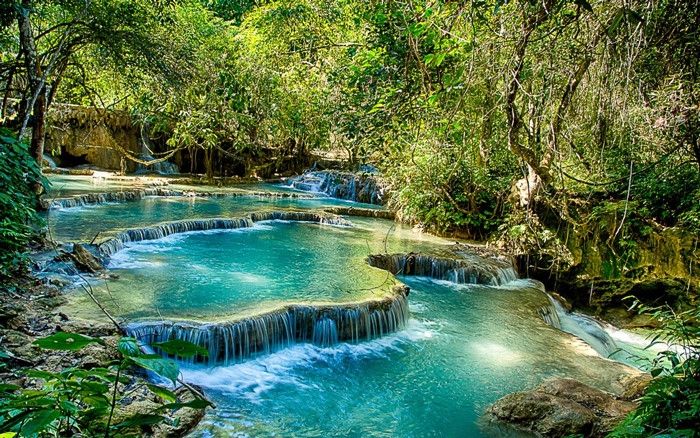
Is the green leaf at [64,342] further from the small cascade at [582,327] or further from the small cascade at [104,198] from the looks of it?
the small cascade at [104,198]

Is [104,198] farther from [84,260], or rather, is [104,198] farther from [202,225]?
[84,260]

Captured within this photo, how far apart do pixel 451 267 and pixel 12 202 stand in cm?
738

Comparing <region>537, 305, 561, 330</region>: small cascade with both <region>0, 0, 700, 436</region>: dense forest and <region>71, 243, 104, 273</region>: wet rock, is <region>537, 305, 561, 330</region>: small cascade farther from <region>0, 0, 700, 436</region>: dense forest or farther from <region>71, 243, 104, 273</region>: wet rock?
<region>71, 243, 104, 273</region>: wet rock

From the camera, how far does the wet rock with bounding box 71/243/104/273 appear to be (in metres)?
7.18

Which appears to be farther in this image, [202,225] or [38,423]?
[202,225]

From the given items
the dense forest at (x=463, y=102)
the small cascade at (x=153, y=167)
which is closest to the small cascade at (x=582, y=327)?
the dense forest at (x=463, y=102)

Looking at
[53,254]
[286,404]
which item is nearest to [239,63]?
[53,254]

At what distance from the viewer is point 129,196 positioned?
45.4ft

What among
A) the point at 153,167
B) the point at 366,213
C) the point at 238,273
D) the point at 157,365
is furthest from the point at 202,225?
the point at 153,167

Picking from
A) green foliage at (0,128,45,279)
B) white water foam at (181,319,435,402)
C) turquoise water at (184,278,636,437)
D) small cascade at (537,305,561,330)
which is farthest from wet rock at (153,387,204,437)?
small cascade at (537,305,561,330)

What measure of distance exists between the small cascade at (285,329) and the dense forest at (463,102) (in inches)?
79.6

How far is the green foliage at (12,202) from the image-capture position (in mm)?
5098

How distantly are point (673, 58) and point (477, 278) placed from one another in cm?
582

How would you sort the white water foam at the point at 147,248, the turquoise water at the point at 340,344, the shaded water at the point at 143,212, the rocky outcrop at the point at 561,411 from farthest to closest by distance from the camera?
the shaded water at the point at 143,212, the white water foam at the point at 147,248, the turquoise water at the point at 340,344, the rocky outcrop at the point at 561,411
